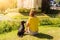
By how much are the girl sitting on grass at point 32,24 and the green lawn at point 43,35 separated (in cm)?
5

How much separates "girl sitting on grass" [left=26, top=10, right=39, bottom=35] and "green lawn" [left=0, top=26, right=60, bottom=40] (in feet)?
0.15

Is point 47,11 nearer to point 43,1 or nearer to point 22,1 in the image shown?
point 43,1

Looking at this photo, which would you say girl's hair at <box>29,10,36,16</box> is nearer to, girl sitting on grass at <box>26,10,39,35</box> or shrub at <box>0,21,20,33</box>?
girl sitting on grass at <box>26,10,39,35</box>

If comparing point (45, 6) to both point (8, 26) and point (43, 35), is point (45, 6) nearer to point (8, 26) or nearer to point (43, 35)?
point (43, 35)

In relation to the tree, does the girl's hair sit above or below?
below

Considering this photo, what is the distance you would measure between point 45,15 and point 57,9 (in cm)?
13

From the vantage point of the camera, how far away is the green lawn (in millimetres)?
1596

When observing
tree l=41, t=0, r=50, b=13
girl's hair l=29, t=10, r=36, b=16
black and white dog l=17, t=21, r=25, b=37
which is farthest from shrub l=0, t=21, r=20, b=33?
tree l=41, t=0, r=50, b=13

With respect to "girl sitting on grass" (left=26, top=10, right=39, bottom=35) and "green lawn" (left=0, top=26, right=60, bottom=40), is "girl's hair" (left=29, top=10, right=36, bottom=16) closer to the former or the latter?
"girl sitting on grass" (left=26, top=10, right=39, bottom=35)

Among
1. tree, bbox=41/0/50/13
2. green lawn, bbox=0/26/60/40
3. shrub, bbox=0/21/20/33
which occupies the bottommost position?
green lawn, bbox=0/26/60/40

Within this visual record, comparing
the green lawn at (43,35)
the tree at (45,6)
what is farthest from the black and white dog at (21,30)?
the tree at (45,6)

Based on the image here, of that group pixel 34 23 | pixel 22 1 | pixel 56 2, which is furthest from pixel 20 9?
→ pixel 56 2

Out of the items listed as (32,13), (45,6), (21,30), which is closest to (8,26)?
(21,30)

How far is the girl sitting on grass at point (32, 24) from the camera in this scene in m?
1.62
